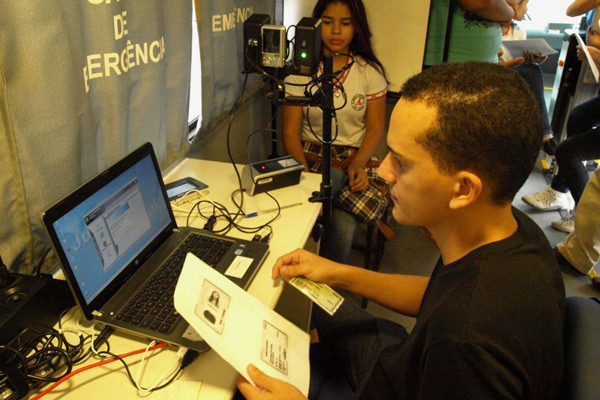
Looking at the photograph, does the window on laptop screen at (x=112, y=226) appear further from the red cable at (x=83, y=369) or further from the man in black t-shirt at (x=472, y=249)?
the man in black t-shirt at (x=472, y=249)

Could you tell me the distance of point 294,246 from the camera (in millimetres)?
1332

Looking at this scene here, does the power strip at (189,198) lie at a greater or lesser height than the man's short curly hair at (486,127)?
lesser

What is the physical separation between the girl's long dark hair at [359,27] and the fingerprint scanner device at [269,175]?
2.96 ft

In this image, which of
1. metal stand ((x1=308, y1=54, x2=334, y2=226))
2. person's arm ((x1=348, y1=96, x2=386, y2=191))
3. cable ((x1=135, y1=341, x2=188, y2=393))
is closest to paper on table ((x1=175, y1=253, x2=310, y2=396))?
cable ((x1=135, y1=341, x2=188, y2=393))

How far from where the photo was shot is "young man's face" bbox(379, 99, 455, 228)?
34.1 inches

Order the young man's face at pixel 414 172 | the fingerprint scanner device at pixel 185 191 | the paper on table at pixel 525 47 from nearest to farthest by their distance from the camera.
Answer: the young man's face at pixel 414 172
the fingerprint scanner device at pixel 185 191
the paper on table at pixel 525 47

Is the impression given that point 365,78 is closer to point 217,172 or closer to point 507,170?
point 217,172

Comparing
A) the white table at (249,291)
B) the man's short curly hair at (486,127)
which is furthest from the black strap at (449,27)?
the man's short curly hair at (486,127)

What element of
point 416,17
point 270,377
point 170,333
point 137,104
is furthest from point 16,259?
point 416,17

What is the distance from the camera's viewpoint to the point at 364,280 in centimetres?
129

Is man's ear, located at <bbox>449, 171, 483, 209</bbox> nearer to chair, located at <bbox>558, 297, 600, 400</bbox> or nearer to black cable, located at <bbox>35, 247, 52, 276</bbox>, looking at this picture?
chair, located at <bbox>558, 297, 600, 400</bbox>

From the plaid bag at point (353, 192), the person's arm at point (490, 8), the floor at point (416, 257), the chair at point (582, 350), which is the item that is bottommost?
the floor at point (416, 257)

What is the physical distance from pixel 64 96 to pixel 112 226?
336mm

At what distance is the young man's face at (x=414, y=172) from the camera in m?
0.87
